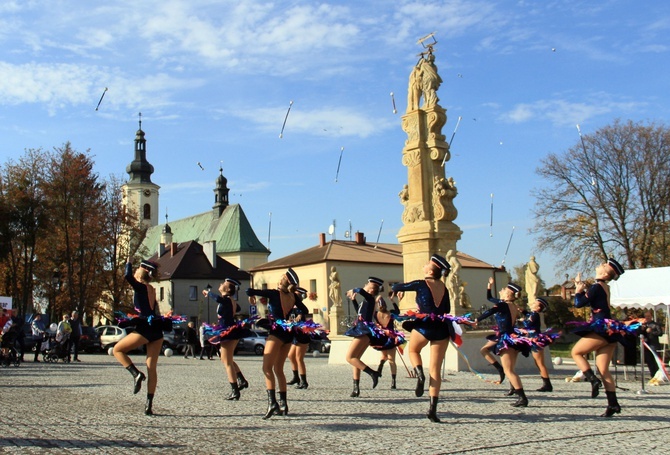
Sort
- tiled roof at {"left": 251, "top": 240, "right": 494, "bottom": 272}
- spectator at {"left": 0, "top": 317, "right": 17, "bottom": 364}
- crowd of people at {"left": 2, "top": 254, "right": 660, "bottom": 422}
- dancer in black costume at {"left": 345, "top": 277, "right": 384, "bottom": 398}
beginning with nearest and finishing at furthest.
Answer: crowd of people at {"left": 2, "top": 254, "right": 660, "bottom": 422}, dancer in black costume at {"left": 345, "top": 277, "right": 384, "bottom": 398}, spectator at {"left": 0, "top": 317, "right": 17, "bottom": 364}, tiled roof at {"left": 251, "top": 240, "right": 494, "bottom": 272}

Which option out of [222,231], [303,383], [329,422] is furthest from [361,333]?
[222,231]

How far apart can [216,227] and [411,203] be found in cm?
7132

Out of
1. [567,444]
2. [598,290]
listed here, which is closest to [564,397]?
[598,290]

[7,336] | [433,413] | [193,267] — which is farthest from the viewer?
[193,267]

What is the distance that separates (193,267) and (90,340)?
31.4 meters

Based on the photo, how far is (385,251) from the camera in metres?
67.6

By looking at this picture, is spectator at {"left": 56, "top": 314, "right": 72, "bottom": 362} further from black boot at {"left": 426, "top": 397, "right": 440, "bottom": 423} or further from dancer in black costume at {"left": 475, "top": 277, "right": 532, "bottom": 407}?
black boot at {"left": 426, "top": 397, "right": 440, "bottom": 423}

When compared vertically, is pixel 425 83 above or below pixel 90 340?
above

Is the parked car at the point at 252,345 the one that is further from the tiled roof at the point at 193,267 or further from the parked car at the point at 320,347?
the tiled roof at the point at 193,267

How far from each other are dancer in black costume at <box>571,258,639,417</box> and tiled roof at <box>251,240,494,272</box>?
163 ft

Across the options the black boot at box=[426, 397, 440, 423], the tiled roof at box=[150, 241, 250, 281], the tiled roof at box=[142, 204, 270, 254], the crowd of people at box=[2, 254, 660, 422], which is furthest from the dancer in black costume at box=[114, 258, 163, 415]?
the tiled roof at box=[142, 204, 270, 254]

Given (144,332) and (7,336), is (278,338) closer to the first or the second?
(144,332)

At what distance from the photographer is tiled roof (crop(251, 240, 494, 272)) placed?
6213 cm

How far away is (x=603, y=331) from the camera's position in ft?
32.8
